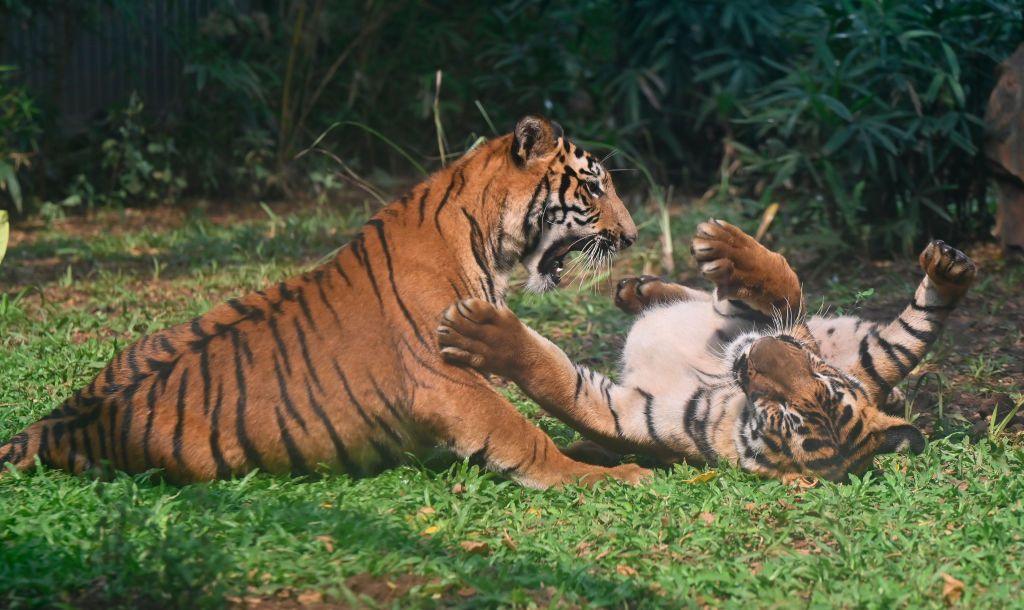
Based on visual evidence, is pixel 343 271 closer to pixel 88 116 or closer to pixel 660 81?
pixel 660 81

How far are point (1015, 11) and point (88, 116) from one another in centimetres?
629

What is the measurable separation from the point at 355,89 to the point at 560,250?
17.7 feet

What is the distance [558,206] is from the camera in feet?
11.5

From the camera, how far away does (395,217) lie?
3.49 meters

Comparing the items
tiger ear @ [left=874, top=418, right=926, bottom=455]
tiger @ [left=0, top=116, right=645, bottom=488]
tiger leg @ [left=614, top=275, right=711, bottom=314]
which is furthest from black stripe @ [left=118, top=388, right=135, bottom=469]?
tiger ear @ [left=874, top=418, right=926, bottom=455]

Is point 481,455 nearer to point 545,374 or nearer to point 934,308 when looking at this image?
point 545,374

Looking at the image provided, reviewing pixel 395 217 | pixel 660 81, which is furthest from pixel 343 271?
pixel 660 81

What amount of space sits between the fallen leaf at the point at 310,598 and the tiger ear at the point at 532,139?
4.89 ft

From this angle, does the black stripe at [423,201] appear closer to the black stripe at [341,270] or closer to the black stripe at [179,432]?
the black stripe at [341,270]

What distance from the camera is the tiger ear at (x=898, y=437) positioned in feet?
10.8

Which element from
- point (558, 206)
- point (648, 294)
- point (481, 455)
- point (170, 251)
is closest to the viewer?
point (481, 455)

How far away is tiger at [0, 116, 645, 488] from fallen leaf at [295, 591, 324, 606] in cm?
74

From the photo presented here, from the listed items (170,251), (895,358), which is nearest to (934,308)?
(895,358)

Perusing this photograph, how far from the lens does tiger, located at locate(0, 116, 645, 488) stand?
3.10 m
